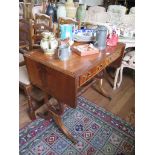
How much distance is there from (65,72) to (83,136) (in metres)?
0.73

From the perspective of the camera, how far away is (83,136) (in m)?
1.66

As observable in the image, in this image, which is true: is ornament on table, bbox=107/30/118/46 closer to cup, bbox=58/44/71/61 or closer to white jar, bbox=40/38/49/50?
cup, bbox=58/44/71/61

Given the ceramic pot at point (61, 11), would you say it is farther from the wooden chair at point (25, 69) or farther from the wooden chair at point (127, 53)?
the wooden chair at point (127, 53)

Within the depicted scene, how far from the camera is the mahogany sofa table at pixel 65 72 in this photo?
1.27 m

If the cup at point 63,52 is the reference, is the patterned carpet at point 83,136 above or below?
below

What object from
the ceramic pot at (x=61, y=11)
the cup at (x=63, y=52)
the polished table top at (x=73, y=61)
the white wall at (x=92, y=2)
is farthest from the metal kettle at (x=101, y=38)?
the white wall at (x=92, y=2)

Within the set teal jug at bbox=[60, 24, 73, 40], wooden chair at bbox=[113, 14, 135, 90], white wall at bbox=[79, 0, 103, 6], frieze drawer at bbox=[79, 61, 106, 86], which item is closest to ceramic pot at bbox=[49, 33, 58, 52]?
teal jug at bbox=[60, 24, 73, 40]

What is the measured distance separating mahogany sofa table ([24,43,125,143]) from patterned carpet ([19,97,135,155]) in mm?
105

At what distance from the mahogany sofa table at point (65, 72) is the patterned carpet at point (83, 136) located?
0.10m

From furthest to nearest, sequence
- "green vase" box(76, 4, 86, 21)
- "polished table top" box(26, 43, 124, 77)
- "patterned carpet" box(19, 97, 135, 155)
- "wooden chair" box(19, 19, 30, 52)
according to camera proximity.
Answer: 1. "green vase" box(76, 4, 86, 21)
2. "wooden chair" box(19, 19, 30, 52)
3. "patterned carpet" box(19, 97, 135, 155)
4. "polished table top" box(26, 43, 124, 77)

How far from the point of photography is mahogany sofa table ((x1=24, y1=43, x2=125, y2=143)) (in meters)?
1.27
